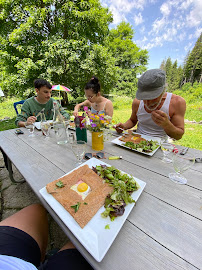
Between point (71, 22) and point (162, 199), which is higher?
point (71, 22)

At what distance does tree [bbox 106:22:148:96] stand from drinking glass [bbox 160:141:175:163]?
14.6m

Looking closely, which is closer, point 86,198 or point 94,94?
point 86,198

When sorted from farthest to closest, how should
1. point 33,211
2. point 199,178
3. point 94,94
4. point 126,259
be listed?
point 94,94
point 33,211
point 199,178
point 126,259

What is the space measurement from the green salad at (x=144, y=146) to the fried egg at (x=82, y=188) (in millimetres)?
623

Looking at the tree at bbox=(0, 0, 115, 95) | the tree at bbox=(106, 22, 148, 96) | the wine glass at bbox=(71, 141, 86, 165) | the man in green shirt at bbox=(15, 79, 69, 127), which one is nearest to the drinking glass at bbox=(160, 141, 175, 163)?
the wine glass at bbox=(71, 141, 86, 165)

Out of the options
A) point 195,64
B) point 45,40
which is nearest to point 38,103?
point 45,40

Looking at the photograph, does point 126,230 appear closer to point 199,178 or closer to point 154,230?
point 154,230

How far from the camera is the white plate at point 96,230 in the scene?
0.48 m

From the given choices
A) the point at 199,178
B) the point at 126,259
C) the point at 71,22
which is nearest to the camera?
the point at 126,259

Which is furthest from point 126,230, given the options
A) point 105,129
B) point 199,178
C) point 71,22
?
point 71,22

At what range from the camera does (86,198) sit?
672 millimetres

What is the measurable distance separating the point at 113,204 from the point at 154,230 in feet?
0.66

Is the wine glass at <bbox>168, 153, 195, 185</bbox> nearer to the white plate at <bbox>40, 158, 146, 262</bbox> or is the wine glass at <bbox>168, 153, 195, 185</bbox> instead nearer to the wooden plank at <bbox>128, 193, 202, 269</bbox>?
the wooden plank at <bbox>128, 193, 202, 269</bbox>

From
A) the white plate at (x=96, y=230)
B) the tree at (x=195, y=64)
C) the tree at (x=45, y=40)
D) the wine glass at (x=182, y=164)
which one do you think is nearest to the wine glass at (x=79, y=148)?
the white plate at (x=96, y=230)
